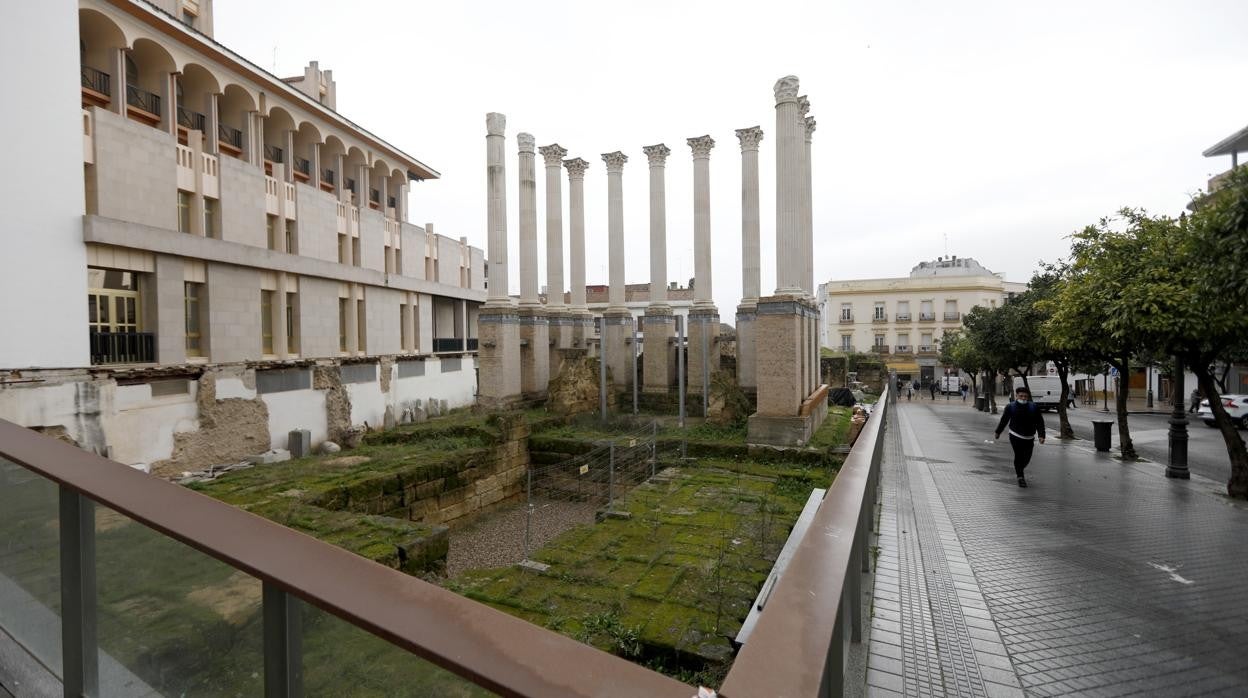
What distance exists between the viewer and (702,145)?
19953 millimetres

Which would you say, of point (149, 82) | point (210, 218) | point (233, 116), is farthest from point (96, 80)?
point (233, 116)

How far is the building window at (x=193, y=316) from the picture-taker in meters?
15.0

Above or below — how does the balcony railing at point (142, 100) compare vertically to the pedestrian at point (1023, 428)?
above

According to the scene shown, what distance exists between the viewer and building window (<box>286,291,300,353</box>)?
18516mm

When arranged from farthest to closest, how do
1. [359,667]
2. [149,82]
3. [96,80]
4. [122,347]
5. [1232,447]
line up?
1. [149,82]
2. [96,80]
3. [122,347]
4. [1232,447]
5. [359,667]

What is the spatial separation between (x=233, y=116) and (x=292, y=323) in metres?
7.37

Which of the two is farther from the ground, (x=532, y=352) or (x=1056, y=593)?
(x=532, y=352)

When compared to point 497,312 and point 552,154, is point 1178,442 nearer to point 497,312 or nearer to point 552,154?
point 497,312

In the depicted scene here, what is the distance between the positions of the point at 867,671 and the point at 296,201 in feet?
71.7

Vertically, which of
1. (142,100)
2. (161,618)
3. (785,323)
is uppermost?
(142,100)

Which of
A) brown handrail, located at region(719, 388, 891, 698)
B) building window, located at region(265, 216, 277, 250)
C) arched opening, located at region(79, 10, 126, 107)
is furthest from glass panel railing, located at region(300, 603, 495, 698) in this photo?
building window, located at region(265, 216, 277, 250)

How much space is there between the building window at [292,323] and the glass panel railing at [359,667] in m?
20.1

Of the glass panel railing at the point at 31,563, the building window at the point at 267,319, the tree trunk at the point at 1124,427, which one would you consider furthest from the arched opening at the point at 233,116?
the tree trunk at the point at 1124,427

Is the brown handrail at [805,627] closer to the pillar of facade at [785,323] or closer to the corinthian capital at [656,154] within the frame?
the pillar of facade at [785,323]
